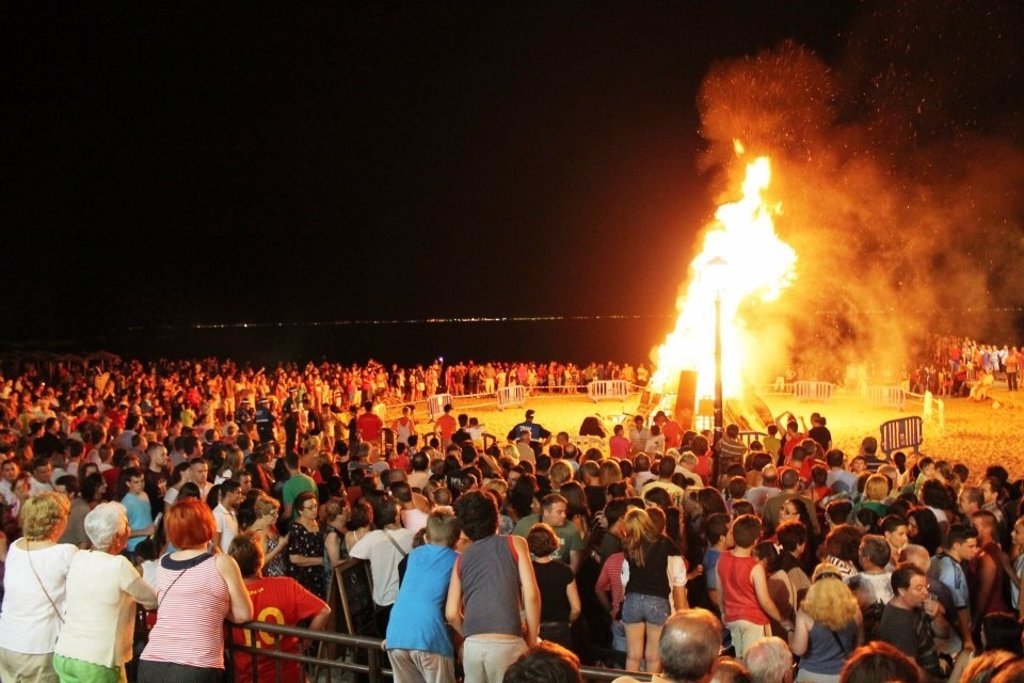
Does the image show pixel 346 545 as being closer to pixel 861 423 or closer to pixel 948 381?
pixel 861 423

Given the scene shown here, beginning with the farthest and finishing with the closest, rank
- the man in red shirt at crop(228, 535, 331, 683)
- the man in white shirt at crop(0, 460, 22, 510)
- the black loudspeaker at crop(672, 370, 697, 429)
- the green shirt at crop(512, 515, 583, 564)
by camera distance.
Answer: the black loudspeaker at crop(672, 370, 697, 429) < the man in white shirt at crop(0, 460, 22, 510) < the green shirt at crop(512, 515, 583, 564) < the man in red shirt at crop(228, 535, 331, 683)

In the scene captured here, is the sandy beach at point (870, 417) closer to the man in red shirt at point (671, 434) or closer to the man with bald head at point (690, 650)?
the man in red shirt at point (671, 434)

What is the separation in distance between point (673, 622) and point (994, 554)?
454 centimetres

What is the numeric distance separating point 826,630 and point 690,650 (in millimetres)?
2263

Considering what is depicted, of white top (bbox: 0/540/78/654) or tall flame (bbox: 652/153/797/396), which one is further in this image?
tall flame (bbox: 652/153/797/396)

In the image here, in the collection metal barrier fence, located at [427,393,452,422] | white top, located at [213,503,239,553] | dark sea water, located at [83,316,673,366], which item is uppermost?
dark sea water, located at [83,316,673,366]

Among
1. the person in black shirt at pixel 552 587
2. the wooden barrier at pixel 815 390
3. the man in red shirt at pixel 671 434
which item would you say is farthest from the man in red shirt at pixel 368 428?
the wooden barrier at pixel 815 390

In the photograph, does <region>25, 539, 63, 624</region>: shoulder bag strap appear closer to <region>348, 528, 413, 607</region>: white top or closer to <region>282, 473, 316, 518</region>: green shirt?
<region>348, 528, 413, 607</region>: white top

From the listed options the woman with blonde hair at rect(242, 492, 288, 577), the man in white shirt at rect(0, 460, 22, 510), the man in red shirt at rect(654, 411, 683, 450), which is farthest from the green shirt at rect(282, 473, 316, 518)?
the man in red shirt at rect(654, 411, 683, 450)

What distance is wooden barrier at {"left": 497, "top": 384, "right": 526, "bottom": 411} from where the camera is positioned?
2798cm

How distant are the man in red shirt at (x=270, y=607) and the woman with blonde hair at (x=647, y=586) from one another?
222 centimetres

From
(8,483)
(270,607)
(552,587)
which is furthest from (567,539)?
(8,483)

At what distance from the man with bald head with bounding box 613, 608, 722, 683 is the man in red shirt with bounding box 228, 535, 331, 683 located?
2531 mm

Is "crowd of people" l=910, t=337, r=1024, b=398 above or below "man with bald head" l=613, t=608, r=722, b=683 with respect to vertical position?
above
